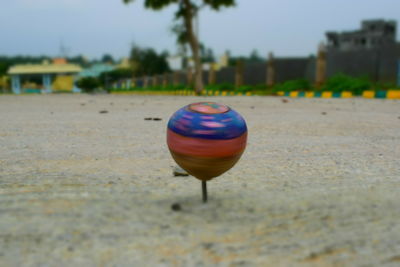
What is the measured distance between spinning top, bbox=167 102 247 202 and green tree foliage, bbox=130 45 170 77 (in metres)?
68.3

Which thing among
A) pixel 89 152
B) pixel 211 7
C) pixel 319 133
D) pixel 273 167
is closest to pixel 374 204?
pixel 273 167

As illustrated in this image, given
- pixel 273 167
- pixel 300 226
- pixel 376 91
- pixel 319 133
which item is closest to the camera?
pixel 300 226

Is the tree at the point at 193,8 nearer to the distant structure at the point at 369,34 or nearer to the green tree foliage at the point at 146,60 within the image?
the distant structure at the point at 369,34

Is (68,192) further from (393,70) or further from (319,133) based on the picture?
(393,70)

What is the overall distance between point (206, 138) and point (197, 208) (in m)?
0.44

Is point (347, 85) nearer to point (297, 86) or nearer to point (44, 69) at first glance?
point (297, 86)

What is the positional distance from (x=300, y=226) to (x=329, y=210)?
345 millimetres

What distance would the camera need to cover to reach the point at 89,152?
423 centimetres

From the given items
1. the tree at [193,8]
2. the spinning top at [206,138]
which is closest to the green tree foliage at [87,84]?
the tree at [193,8]

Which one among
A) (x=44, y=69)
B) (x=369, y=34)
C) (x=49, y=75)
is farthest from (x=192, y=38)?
(x=44, y=69)

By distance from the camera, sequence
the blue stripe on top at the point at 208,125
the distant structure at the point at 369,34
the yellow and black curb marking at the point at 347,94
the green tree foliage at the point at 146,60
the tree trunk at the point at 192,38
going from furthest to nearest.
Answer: the green tree foliage at the point at 146,60 → the distant structure at the point at 369,34 → the tree trunk at the point at 192,38 → the yellow and black curb marking at the point at 347,94 → the blue stripe on top at the point at 208,125

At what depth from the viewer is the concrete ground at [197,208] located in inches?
71.7

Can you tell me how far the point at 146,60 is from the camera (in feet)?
230

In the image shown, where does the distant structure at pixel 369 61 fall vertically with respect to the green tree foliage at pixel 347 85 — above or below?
above
